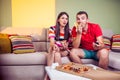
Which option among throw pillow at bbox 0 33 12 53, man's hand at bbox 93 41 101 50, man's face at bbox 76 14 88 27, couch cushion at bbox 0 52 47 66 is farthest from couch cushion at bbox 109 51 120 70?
throw pillow at bbox 0 33 12 53

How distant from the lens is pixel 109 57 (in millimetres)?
2340

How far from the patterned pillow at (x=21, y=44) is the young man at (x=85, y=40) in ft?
1.52

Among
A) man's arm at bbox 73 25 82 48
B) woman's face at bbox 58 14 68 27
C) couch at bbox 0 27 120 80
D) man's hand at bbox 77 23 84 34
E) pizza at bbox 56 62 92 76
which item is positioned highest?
woman's face at bbox 58 14 68 27

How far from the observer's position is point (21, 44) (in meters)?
2.58

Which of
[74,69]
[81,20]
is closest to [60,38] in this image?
[81,20]

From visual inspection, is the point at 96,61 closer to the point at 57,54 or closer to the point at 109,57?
the point at 109,57

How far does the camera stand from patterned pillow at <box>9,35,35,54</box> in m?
2.54

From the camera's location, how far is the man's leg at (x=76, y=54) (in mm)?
2412

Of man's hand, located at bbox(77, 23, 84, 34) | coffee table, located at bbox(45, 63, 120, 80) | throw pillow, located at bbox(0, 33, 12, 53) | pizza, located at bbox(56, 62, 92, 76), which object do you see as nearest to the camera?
coffee table, located at bbox(45, 63, 120, 80)

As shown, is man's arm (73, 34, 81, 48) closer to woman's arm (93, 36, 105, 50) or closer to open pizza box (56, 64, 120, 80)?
woman's arm (93, 36, 105, 50)


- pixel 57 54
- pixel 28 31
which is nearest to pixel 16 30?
pixel 28 31

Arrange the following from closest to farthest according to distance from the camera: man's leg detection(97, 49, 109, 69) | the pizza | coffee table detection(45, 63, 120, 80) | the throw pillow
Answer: coffee table detection(45, 63, 120, 80)
the pizza
man's leg detection(97, 49, 109, 69)
the throw pillow

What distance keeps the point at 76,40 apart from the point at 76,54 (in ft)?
0.45

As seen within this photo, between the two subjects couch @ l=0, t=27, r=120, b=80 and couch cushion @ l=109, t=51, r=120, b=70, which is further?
couch @ l=0, t=27, r=120, b=80
